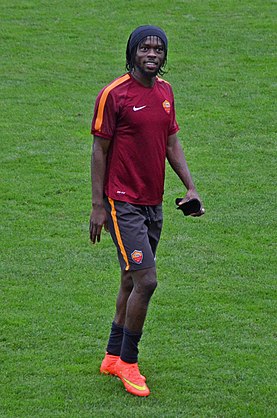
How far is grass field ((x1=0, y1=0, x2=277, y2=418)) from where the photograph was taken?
7.04m

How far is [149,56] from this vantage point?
22.1 feet

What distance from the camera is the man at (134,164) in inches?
266

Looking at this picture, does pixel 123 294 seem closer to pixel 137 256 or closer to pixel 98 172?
pixel 137 256

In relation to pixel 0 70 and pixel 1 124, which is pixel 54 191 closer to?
pixel 1 124

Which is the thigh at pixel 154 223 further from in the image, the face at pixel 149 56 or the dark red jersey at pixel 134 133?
the face at pixel 149 56

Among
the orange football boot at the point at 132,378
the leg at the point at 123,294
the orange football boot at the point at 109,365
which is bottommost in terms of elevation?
the orange football boot at the point at 109,365

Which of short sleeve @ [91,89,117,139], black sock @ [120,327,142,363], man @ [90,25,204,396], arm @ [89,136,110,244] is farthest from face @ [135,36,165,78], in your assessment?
black sock @ [120,327,142,363]

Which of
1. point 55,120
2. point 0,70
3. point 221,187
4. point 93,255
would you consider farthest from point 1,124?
point 93,255

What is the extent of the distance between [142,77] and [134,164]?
0.56m

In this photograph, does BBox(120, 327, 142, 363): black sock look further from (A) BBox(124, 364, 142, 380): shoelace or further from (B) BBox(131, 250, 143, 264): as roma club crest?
(B) BBox(131, 250, 143, 264): as roma club crest

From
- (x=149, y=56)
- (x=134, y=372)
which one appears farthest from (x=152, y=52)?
(x=134, y=372)

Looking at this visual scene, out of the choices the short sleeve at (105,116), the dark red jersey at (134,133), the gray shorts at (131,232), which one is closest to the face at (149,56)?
the dark red jersey at (134,133)

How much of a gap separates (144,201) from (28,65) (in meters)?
9.41

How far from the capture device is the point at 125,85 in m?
6.78
